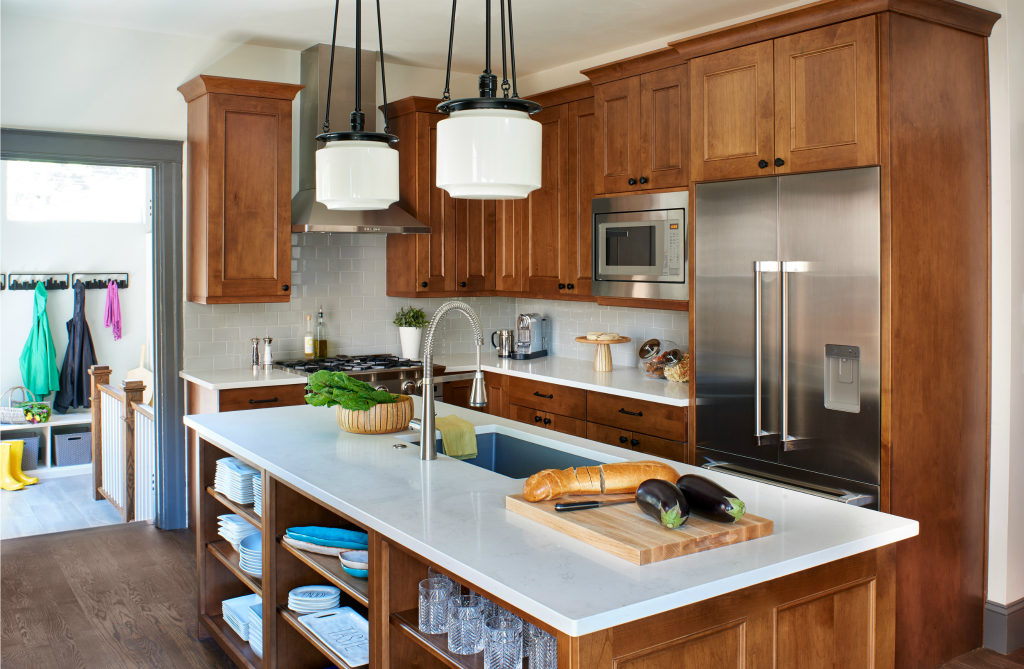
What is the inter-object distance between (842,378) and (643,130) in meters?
1.87

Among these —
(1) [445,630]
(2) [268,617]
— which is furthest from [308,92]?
(1) [445,630]

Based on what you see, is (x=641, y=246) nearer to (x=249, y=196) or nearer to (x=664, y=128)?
(x=664, y=128)

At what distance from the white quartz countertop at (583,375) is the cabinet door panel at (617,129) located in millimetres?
1080

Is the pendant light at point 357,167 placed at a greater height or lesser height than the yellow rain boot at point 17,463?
greater

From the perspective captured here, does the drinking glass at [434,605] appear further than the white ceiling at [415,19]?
No

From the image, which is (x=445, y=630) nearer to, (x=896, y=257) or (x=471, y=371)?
(x=896, y=257)

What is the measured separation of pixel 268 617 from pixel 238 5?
3195 millimetres

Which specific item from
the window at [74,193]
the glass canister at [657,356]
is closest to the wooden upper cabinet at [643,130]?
the glass canister at [657,356]

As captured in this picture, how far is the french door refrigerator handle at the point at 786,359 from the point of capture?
3.56 meters

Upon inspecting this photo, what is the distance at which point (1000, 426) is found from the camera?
Answer: 3.69m

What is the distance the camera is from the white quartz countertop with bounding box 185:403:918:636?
64.6 inches

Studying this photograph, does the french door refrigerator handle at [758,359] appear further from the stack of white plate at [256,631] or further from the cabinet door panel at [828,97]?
the stack of white plate at [256,631]

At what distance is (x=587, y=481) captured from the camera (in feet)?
7.11

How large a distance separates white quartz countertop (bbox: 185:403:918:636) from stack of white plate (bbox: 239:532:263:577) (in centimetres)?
41
